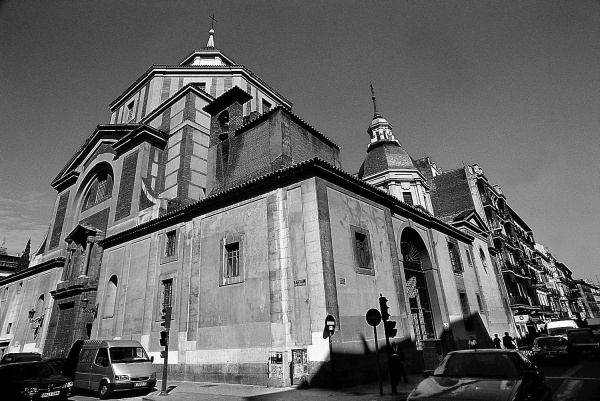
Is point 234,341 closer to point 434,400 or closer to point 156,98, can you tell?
point 434,400

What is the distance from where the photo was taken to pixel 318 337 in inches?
461

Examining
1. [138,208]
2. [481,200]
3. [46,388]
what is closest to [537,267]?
[481,200]

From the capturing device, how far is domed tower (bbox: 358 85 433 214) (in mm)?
35781

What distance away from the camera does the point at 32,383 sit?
10000mm

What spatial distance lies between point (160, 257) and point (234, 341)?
7515 millimetres

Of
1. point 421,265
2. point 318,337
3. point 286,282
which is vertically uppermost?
point 421,265

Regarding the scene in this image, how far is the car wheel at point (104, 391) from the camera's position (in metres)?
11.3

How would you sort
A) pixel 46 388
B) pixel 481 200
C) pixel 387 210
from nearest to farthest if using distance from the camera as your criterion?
pixel 46 388 < pixel 387 210 < pixel 481 200

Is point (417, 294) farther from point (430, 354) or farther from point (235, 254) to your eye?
point (235, 254)

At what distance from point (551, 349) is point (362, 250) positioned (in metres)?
11.7

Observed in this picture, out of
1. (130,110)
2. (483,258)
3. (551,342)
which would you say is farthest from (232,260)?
(483,258)

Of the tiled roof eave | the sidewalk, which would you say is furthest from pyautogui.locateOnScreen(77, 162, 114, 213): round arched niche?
the sidewalk

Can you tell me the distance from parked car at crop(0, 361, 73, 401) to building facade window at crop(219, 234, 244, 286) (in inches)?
253

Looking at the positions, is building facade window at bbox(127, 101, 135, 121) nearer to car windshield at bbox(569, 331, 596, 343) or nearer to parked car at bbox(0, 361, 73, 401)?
parked car at bbox(0, 361, 73, 401)
